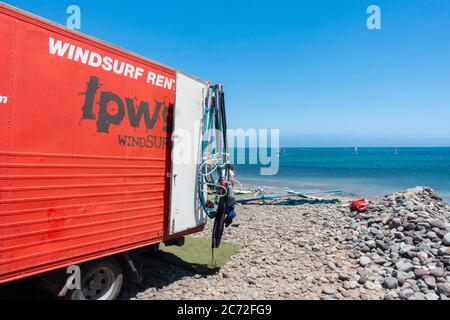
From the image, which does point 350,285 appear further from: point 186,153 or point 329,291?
point 186,153

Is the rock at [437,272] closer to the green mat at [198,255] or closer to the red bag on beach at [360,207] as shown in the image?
the green mat at [198,255]

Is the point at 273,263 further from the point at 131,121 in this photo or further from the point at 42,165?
the point at 42,165

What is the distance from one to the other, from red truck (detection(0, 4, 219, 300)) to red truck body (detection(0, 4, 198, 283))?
12 millimetres

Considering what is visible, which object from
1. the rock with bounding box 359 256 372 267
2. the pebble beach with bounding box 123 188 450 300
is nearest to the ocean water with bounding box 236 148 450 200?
the pebble beach with bounding box 123 188 450 300

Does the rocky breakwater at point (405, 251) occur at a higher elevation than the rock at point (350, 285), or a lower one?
higher

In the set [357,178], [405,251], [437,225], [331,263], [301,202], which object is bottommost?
[357,178]

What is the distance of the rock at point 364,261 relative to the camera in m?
7.15

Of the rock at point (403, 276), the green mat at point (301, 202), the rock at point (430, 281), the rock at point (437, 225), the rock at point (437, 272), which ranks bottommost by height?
the green mat at point (301, 202)

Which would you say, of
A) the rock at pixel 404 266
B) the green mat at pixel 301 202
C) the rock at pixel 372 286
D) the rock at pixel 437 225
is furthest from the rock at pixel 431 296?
the green mat at pixel 301 202

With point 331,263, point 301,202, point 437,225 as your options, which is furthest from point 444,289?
point 301,202

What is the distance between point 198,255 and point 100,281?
293 cm

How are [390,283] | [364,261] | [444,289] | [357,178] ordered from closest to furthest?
[444,289], [390,283], [364,261], [357,178]

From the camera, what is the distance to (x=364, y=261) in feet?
23.7

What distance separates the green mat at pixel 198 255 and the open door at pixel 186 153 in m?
1.09
